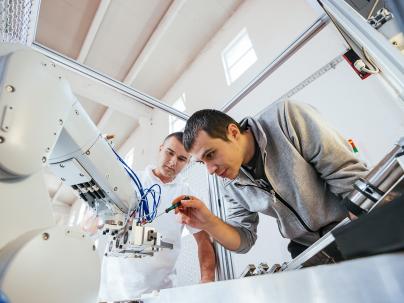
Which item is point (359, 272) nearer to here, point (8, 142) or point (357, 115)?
point (8, 142)

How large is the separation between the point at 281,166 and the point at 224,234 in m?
0.39

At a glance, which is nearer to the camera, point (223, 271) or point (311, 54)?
point (223, 271)

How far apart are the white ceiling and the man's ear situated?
2137 millimetres

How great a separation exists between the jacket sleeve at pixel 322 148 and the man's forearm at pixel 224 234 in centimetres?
46

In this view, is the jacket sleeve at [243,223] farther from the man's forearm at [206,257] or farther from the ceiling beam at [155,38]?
the ceiling beam at [155,38]

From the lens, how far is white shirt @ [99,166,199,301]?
124cm

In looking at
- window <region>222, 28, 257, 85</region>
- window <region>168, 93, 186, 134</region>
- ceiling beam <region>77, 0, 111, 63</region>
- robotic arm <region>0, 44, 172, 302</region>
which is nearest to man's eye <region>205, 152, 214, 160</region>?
robotic arm <region>0, 44, 172, 302</region>

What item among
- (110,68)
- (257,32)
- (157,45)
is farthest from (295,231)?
(110,68)

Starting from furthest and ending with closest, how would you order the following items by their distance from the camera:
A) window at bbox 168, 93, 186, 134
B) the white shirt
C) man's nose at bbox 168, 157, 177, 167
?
1. window at bbox 168, 93, 186, 134
2. man's nose at bbox 168, 157, 177, 167
3. the white shirt

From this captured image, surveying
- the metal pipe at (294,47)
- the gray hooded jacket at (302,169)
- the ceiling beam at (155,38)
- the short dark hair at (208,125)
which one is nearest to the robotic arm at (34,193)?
the short dark hair at (208,125)

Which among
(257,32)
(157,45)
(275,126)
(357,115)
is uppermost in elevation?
(157,45)

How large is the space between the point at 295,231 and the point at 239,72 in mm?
1639

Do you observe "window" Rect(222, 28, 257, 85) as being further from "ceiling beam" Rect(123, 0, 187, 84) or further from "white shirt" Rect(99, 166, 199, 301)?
"white shirt" Rect(99, 166, 199, 301)

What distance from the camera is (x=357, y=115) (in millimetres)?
1170
